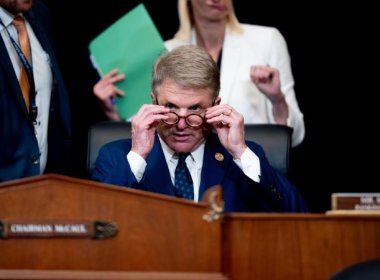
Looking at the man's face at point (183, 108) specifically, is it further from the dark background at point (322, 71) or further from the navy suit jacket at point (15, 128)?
the dark background at point (322, 71)

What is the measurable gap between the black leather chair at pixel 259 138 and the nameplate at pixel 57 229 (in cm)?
114

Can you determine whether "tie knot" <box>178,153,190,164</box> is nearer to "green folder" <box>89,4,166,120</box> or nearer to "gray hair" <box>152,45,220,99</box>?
"gray hair" <box>152,45,220,99</box>

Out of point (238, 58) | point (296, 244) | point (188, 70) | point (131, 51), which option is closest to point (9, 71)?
point (131, 51)

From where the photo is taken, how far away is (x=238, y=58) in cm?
413

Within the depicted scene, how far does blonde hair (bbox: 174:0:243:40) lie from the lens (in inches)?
164

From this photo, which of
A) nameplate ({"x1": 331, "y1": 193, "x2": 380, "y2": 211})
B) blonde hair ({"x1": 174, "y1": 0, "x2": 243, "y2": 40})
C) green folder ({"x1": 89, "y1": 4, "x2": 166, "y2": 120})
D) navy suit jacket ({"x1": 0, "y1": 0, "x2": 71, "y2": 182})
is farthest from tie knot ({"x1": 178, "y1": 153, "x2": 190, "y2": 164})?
blonde hair ({"x1": 174, "y1": 0, "x2": 243, "y2": 40})

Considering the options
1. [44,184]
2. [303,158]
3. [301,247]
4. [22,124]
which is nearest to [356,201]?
[301,247]

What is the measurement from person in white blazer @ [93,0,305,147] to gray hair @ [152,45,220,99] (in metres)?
0.93

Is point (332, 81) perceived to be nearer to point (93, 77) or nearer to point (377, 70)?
point (377, 70)

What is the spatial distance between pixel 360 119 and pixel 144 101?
1105mm

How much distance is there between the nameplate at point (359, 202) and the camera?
227 cm

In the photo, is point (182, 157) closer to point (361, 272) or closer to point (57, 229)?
point (57, 229)

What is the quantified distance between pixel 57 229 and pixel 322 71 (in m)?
2.61

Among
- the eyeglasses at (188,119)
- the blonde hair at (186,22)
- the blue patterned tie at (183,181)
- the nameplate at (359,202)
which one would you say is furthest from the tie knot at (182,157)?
the blonde hair at (186,22)
